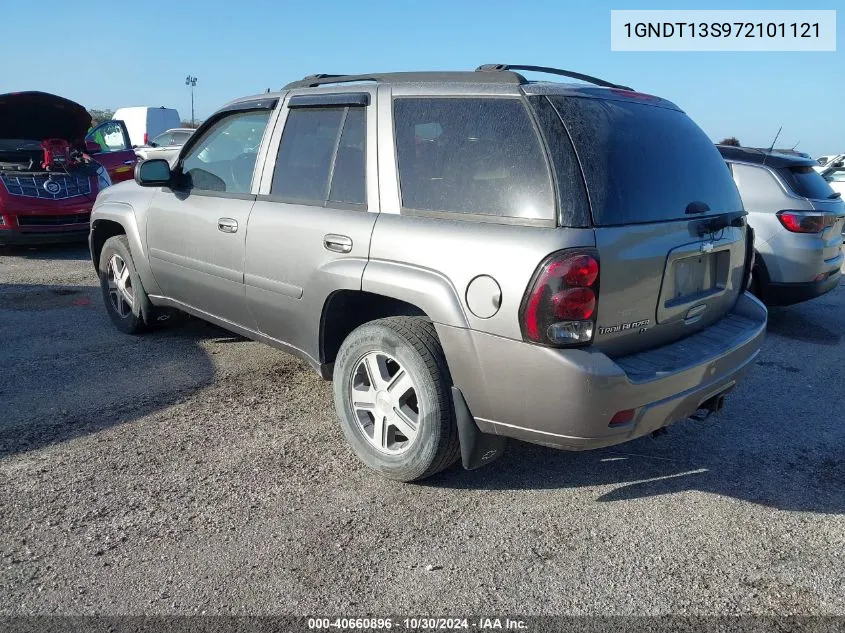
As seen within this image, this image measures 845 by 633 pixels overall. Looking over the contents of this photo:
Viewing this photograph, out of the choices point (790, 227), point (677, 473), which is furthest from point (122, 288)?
point (790, 227)

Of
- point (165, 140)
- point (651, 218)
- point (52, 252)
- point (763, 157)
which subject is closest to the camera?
point (651, 218)

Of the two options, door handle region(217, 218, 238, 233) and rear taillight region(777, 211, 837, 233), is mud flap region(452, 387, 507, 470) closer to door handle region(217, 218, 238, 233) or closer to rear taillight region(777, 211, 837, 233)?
door handle region(217, 218, 238, 233)

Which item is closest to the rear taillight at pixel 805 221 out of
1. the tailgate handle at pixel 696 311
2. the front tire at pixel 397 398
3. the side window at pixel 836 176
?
the tailgate handle at pixel 696 311

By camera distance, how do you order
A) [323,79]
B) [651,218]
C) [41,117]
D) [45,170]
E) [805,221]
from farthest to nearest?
[41,117]
[45,170]
[805,221]
[323,79]
[651,218]

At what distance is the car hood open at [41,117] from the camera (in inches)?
347

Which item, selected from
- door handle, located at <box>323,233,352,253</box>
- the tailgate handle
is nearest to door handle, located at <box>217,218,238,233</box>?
door handle, located at <box>323,233,352,253</box>

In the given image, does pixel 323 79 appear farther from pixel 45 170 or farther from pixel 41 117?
pixel 41 117

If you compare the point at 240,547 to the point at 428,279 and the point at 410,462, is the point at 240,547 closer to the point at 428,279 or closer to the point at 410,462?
the point at 410,462

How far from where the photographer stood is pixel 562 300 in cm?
262

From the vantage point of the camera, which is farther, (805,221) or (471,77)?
(805,221)

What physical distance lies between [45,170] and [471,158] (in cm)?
785

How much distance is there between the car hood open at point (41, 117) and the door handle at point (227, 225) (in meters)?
6.30

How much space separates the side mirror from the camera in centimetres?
442

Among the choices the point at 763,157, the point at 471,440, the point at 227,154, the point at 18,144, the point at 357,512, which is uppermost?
the point at 18,144
